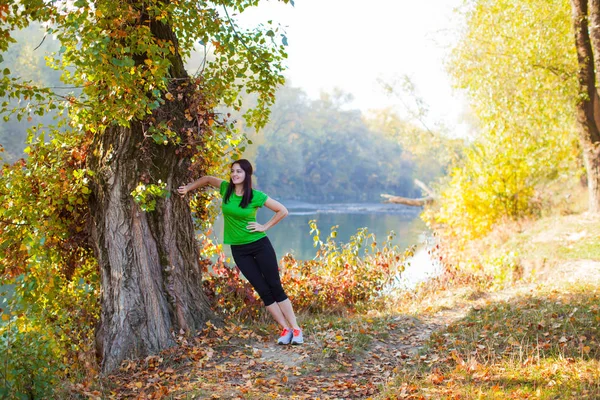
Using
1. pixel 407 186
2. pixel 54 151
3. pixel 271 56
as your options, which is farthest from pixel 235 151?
pixel 407 186

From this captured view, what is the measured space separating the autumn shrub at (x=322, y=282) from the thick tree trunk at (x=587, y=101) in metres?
6.55

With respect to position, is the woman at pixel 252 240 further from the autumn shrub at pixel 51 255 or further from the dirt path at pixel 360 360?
the autumn shrub at pixel 51 255

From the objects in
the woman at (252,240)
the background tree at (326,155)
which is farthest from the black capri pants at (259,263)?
the background tree at (326,155)

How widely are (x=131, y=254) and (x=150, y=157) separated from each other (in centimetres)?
95

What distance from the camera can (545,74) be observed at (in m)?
13.5

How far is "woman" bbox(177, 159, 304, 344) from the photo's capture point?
5.58 meters

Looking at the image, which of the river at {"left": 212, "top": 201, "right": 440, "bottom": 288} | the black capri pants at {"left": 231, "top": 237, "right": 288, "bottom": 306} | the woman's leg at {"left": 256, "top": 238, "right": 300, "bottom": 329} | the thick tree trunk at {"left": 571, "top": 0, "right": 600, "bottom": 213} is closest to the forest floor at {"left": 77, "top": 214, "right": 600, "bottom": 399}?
the woman's leg at {"left": 256, "top": 238, "right": 300, "bottom": 329}

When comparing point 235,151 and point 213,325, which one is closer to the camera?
point 213,325

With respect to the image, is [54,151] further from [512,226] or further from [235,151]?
[512,226]

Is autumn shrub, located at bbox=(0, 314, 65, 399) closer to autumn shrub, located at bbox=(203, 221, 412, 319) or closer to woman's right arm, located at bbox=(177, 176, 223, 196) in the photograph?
woman's right arm, located at bbox=(177, 176, 223, 196)

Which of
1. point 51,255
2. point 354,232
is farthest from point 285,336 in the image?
point 354,232

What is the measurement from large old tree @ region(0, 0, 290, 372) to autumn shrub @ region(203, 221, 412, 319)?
2.46ft

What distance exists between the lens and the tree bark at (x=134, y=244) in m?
5.59

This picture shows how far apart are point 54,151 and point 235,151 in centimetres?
184
